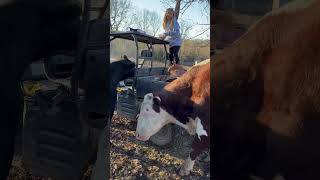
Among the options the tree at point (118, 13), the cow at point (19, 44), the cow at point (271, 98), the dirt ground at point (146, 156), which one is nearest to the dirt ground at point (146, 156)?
the dirt ground at point (146, 156)

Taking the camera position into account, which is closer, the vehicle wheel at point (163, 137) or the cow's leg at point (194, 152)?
the cow's leg at point (194, 152)

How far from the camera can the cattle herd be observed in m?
1.59

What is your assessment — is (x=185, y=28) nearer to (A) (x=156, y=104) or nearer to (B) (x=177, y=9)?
(B) (x=177, y=9)

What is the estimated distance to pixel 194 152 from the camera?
1859mm

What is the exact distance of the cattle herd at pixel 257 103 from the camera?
1591 millimetres

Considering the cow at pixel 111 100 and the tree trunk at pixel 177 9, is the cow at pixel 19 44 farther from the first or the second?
the tree trunk at pixel 177 9

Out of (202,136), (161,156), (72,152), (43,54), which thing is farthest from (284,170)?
(43,54)

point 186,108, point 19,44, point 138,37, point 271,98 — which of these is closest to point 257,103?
point 271,98

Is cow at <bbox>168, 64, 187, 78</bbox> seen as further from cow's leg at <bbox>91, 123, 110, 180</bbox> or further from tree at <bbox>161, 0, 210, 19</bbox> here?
cow's leg at <bbox>91, 123, 110, 180</bbox>

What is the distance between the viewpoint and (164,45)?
2.00 m

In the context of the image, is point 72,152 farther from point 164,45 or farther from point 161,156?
point 164,45

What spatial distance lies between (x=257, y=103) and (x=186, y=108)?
12.3 inches

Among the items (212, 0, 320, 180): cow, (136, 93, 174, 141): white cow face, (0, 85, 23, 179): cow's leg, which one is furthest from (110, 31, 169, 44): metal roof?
(0, 85, 23, 179): cow's leg

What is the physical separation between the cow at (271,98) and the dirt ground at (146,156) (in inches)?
5.1
